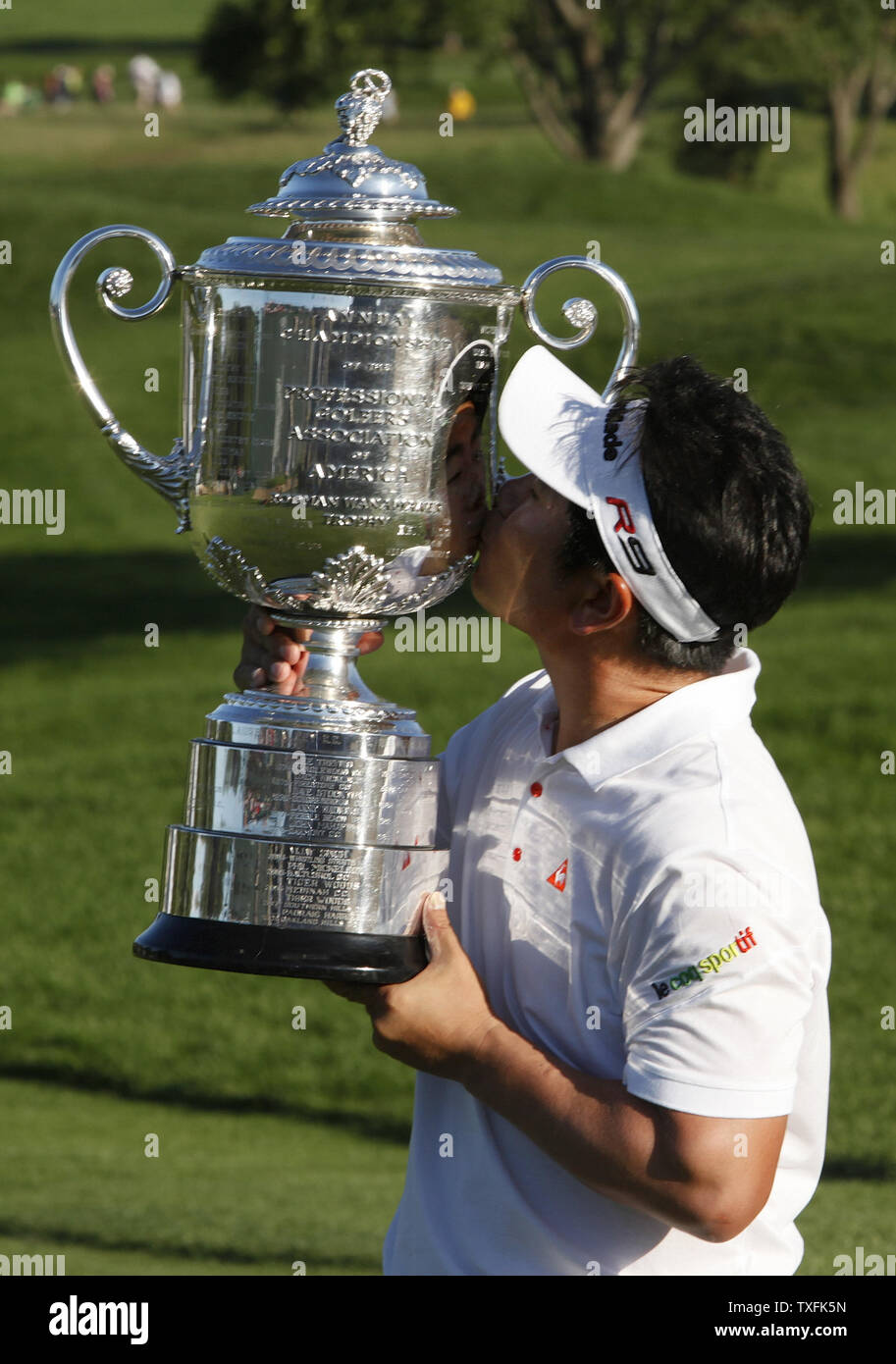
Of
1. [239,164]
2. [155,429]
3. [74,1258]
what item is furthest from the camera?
[239,164]

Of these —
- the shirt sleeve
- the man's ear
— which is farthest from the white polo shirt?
the man's ear

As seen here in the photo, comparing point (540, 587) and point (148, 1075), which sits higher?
point (540, 587)

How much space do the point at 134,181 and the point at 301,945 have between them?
27.5 meters

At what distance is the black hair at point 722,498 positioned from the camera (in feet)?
7.04

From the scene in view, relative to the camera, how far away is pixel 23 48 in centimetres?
5478

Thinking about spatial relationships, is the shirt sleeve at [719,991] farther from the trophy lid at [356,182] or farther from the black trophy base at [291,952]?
the trophy lid at [356,182]

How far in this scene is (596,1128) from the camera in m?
2.07

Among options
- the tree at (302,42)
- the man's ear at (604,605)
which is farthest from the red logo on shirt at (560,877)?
the tree at (302,42)

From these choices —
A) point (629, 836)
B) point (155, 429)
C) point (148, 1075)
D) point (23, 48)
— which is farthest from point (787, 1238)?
point (23, 48)

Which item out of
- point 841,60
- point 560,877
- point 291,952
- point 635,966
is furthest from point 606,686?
point 841,60

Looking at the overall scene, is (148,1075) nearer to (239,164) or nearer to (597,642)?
(597,642)

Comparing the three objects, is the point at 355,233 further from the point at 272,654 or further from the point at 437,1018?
the point at 437,1018

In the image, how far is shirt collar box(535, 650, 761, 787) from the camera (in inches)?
87.8

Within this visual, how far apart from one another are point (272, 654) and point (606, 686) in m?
0.55
